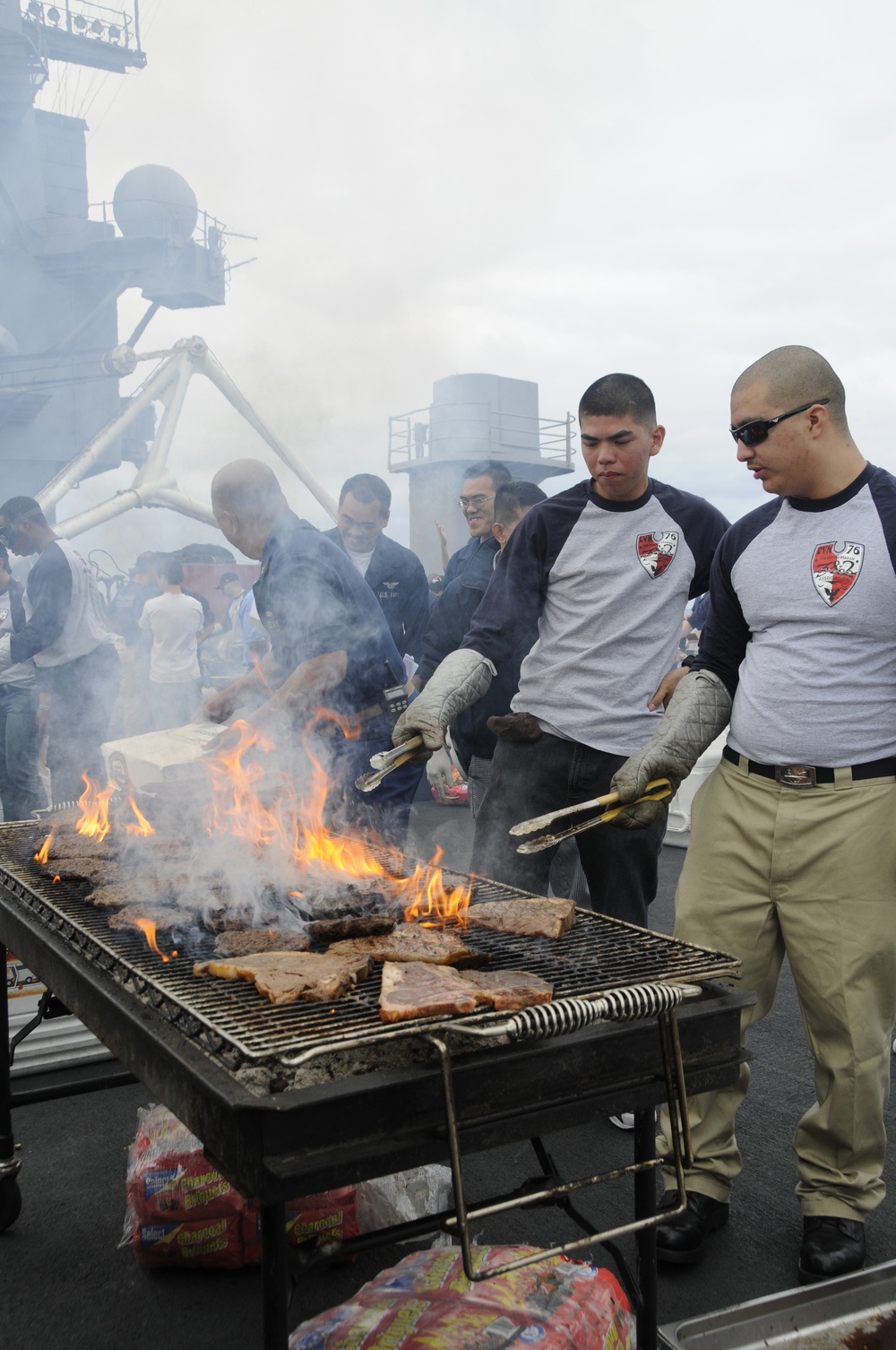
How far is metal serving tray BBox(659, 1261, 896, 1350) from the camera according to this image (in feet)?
6.53

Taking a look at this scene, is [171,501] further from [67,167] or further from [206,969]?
[67,167]

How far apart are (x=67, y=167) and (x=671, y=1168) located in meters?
15.9

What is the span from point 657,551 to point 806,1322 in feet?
7.22

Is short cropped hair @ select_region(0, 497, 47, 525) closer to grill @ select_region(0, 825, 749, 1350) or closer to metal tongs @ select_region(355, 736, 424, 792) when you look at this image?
metal tongs @ select_region(355, 736, 424, 792)

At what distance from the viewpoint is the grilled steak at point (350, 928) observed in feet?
6.98

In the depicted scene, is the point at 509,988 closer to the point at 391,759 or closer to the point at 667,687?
the point at 391,759

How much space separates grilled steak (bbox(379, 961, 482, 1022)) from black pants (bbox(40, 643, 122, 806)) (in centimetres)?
490

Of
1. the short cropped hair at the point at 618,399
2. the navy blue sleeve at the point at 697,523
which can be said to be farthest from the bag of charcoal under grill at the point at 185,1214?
the short cropped hair at the point at 618,399

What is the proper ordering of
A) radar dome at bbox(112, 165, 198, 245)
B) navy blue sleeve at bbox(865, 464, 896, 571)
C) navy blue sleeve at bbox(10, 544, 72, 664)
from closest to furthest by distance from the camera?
navy blue sleeve at bbox(865, 464, 896, 571) → navy blue sleeve at bbox(10, 544, 72, 664) → radar dome at bbox(112, 165, 198, 245)

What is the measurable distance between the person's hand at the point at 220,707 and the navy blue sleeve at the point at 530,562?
4.56ft

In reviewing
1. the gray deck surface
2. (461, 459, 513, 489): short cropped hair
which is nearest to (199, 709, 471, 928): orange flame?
the gray deck surface

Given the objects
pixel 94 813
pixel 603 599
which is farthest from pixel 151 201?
pixel 603 599

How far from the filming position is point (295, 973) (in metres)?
1.82

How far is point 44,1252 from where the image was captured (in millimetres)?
2779
